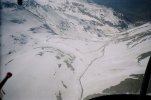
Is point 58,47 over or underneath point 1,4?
underneath

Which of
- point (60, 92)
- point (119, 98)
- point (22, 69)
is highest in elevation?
point (119, 98)

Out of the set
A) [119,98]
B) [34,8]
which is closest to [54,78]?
[34,8]

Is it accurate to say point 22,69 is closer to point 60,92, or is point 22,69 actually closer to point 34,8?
point 60,92

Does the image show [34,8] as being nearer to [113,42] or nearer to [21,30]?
[21,30]

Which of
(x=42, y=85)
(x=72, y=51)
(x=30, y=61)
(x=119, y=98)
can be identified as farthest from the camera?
(x=72, y=51)

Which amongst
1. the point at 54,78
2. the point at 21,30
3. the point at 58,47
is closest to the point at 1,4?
the point at 21,30

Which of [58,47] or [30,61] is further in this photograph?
[58,47]

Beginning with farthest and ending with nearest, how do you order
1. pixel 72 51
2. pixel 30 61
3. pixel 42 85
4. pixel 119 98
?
pixel 72 51
pixel 30 61
pixel 42 85
pixel 119 98
